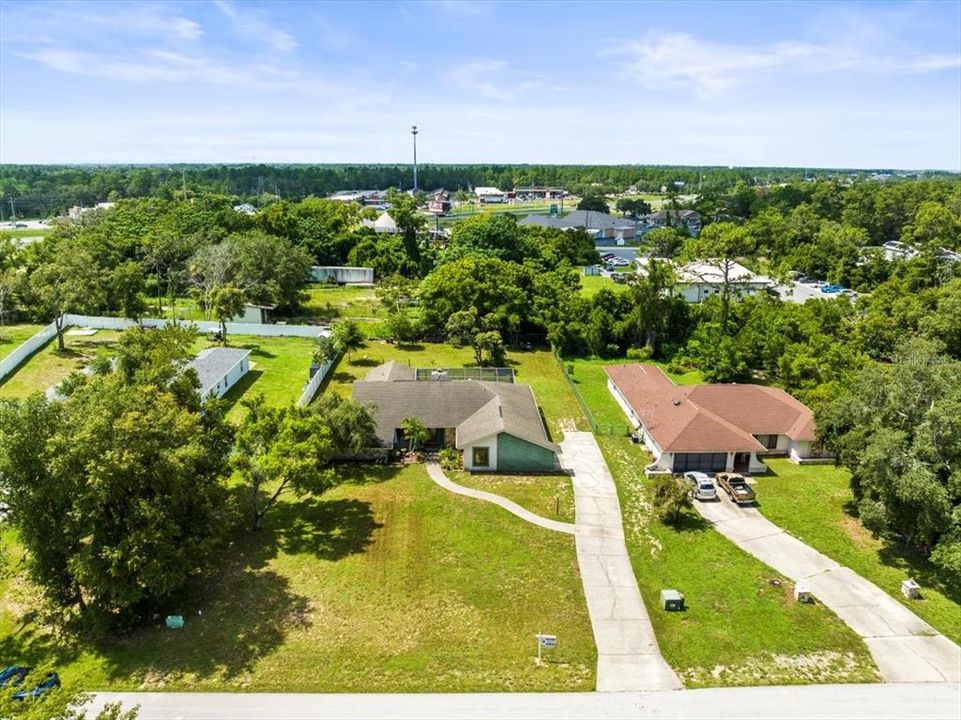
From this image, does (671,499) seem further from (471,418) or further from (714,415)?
(471,418)

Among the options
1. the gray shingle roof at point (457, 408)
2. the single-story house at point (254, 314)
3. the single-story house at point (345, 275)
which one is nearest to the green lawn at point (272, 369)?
the single-story house at point (254, 314)

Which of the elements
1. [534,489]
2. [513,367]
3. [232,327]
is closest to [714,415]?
[534,489]

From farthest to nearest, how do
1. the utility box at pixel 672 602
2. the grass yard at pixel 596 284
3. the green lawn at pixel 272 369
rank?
the grass yard at pixel 596 284 < the green lawn at pixel 272 369 < the utility box at pixel 672 602

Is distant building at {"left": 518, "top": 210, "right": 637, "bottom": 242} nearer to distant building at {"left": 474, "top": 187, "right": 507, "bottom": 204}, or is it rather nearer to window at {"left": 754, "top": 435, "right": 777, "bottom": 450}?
distant building at {"left": 474, "top": 187, "right": 507, "bottom": 204}

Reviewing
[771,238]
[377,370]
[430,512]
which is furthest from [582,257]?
[430,512]

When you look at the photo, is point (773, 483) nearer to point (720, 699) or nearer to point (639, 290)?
point (720, 699)

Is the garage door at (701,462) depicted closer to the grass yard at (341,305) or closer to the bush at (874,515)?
the bush at (874,515)
